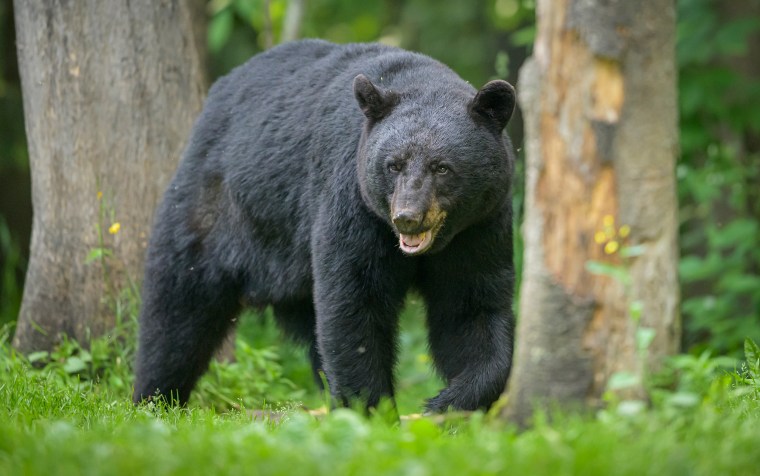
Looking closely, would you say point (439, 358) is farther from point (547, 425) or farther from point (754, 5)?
point (754, 5)

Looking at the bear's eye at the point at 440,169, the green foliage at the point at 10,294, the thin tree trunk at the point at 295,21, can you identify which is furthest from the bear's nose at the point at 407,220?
the green foliage at the point at 10,294

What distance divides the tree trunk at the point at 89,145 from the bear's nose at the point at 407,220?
287 cm

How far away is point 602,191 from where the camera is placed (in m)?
4.00

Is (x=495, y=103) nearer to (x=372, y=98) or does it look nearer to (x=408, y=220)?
(x=372, y=98)

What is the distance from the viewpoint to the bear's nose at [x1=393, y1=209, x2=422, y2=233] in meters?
5.32

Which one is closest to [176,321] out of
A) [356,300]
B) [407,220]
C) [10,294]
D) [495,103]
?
[356,300]

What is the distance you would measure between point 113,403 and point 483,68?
1041cm

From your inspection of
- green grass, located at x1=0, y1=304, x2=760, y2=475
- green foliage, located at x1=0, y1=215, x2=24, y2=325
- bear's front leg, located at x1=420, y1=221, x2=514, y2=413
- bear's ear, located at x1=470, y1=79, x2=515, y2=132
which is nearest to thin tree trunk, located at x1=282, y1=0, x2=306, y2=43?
green foliage, located at x1=0, y1=215, x2=24, y2=325

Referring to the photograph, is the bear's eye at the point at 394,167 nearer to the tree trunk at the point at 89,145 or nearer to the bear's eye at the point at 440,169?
the bear's eye at the point at 440,169

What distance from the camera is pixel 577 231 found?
402 cm

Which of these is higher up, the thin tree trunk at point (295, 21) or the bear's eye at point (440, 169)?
the thin tree trunk at point (295, 21)

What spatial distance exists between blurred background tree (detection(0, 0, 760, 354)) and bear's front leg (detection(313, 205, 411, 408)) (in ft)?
9.20

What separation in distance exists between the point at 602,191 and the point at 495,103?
1838 millimetres

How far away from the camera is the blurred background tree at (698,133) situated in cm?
973
